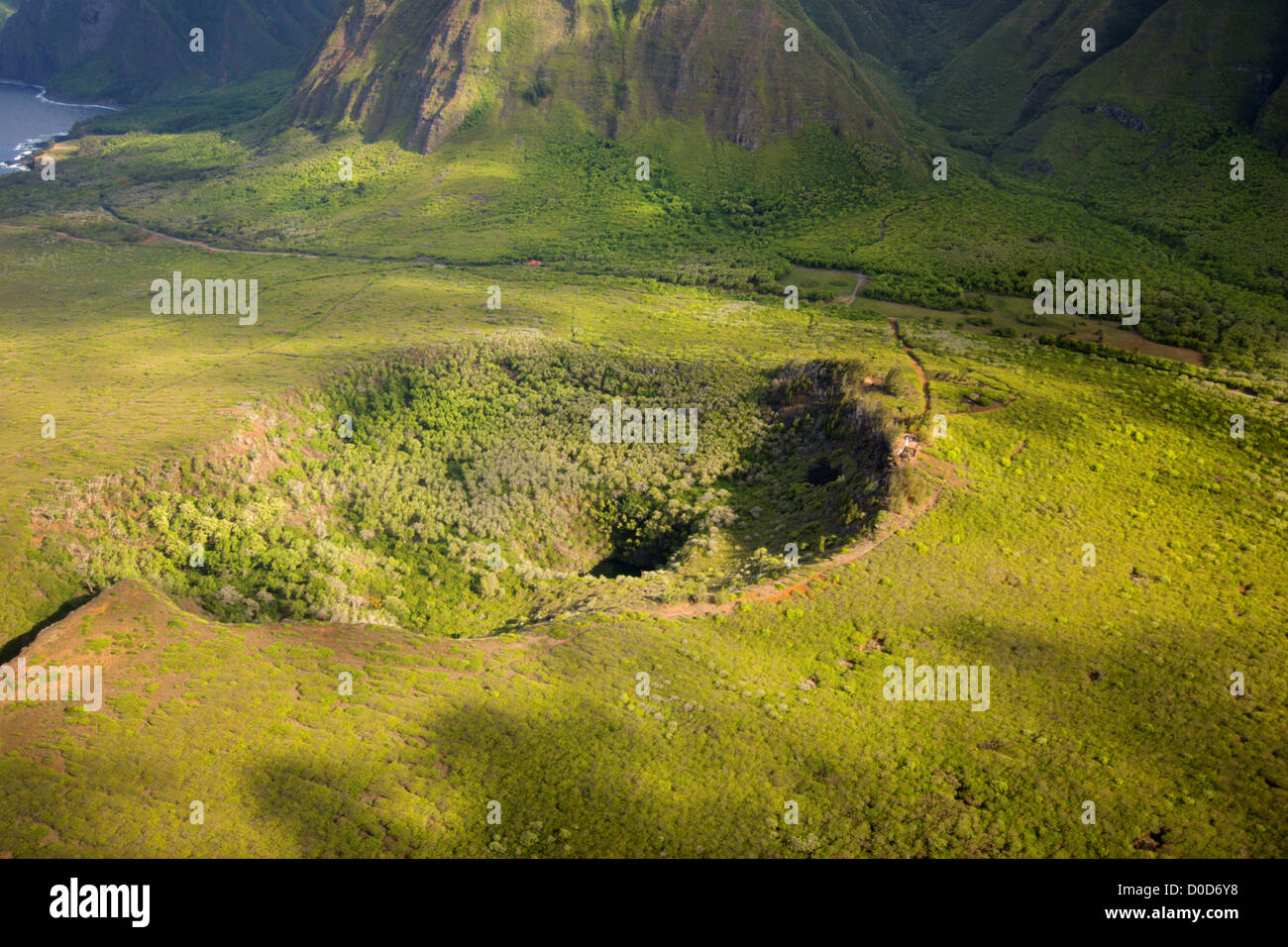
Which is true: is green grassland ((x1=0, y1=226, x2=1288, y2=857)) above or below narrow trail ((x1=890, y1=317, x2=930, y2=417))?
below

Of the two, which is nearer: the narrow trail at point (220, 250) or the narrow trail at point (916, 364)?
the narrow trail at point (916, 364)

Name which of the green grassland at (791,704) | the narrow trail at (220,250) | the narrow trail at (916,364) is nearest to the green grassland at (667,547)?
the green grassland at (791,704)

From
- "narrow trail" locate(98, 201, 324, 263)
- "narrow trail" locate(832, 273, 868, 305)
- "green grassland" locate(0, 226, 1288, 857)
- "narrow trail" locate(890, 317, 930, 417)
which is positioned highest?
"narrow trail" locate(98, 201, 324, 263)

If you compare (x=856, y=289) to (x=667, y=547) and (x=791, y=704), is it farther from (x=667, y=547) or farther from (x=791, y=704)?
(x=791, y=704)

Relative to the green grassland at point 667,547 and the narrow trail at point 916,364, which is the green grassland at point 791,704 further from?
the narrow trail at point 916,364

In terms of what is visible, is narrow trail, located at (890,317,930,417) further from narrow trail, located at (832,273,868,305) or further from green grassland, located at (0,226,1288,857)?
narrow trail, located at (832,273,868,305)

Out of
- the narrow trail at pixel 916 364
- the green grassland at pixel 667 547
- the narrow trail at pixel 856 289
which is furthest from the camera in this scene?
the narrow trail at pixel 856 289

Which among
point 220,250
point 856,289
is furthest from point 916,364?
point 220,250

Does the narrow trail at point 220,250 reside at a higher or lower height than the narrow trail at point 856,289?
higher

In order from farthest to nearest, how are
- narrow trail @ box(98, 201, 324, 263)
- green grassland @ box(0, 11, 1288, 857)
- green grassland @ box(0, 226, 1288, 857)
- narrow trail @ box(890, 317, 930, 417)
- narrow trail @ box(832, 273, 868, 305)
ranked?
narrow trail @ box(98, 201, 324, 263)
narrow trail @ box(832, 273, 868, 305)
narrow trail @ box(890, 317, 930, 417)
green grassland @ box(0, 11, 1288, 857)
green grassland @ box(0, 226, 1288, 857)

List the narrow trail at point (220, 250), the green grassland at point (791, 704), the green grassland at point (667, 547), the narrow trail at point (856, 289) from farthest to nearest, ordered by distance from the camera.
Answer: the narrow trail at point (220, 250) → the narrow trail at point (856, 289) → the green grassland at point (667, 547) → the green grassland at point (791, 704)

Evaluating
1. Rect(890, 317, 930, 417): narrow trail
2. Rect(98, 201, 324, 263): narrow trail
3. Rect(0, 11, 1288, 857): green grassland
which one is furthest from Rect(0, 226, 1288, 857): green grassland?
Rect(98, 201, 324, 263): narrow trail
